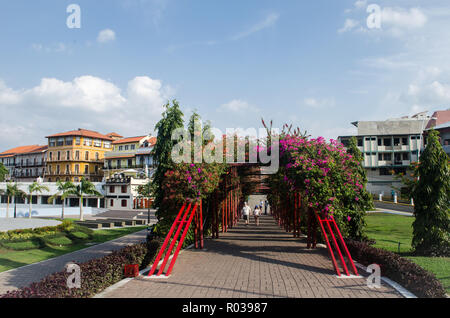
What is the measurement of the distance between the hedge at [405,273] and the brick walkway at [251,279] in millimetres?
438

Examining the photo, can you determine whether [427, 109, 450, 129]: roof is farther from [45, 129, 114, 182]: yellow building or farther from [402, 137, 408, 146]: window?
[45, 129, 114, 182]: yellow building

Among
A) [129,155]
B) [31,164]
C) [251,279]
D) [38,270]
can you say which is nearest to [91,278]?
[251,279]

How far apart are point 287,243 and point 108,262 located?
29.1 ft

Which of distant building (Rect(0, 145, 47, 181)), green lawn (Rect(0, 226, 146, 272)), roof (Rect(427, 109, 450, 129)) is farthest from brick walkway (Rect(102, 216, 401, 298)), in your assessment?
distant building (Rect(0, 145, 47, 181))

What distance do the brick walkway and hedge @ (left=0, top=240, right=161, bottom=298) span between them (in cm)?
40

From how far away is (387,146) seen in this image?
56125 mm

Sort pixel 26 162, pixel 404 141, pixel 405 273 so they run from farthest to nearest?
pixel 26 162 < pixel 404 141 < pixel 405 273

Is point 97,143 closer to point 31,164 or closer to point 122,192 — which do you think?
point 31,164

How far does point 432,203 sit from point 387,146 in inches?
1886

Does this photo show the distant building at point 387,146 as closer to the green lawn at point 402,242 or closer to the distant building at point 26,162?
Answer: the green lawn at point 402,242

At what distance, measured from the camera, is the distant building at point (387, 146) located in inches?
2170

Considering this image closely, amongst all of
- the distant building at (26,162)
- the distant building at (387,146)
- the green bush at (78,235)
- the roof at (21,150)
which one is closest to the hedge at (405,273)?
the green bush at (78,235)

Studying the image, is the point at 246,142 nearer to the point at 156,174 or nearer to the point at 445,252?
the point at 156,174
